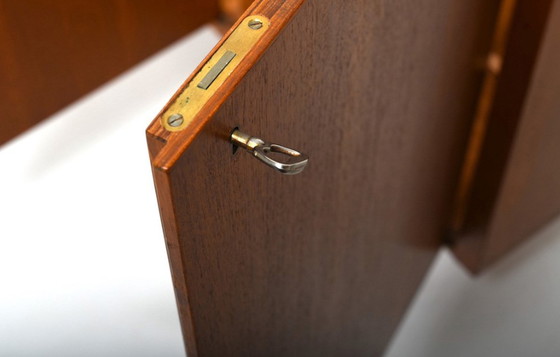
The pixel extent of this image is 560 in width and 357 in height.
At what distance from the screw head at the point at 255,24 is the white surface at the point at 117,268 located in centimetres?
52

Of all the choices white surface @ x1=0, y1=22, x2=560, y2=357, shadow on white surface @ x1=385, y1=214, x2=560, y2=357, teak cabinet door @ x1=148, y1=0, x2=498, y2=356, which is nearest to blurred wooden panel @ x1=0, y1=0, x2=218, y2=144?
white surface @ x1=0, y1=22, x2=560, y2=357

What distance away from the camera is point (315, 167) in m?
0.49

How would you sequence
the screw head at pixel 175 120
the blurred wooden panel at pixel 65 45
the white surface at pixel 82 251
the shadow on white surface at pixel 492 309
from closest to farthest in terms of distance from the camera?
the screw head at pixel 175 120 < the blurred wooden panel at pixel 65 45 < the white surface at pixel 82 251 < the shadow on white surface at pixel 492 309

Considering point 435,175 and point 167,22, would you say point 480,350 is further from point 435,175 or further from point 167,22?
point 167,22

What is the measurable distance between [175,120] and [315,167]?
0.56 feet

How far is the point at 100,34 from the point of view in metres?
0.74

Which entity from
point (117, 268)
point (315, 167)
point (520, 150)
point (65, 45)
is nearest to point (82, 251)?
point (117, 268)

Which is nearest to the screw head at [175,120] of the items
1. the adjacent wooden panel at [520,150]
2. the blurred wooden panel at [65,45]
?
the blurred wooden panel at [65,45]

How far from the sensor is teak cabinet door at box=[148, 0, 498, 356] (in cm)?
37

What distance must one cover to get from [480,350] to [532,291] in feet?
Result: 0.44

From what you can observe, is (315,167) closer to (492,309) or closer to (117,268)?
(117,268)

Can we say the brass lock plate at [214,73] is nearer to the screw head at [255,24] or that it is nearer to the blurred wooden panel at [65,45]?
the screw head at [255,24]

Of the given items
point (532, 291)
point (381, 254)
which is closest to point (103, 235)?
point (381, 254)

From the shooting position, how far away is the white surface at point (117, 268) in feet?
2.65
